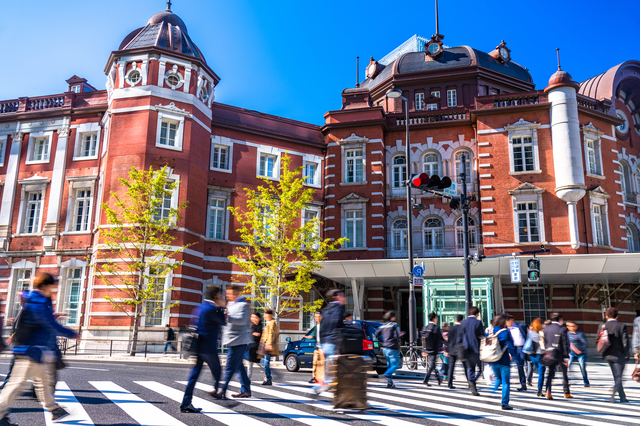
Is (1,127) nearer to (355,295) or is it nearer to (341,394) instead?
(355,295)

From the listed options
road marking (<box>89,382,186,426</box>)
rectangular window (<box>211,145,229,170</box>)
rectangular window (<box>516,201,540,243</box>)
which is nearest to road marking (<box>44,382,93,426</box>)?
road marking (<box>89,382,186,426</box>)

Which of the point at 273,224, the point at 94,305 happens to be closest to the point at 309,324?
the point at 273,224

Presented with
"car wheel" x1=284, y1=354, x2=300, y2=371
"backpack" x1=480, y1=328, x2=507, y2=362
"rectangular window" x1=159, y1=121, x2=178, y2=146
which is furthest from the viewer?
"rectangular window" x1=159, y1=121, x2=178, y2=146

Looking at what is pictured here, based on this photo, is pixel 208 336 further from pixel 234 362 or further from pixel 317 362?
pixel 317 362

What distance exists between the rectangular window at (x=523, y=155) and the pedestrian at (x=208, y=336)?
22378 mm

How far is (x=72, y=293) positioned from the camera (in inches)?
1017

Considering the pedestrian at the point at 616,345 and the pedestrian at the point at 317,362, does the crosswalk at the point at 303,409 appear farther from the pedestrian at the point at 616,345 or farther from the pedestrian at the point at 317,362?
the pedestrian at the point at 616,345

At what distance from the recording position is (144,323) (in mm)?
23578

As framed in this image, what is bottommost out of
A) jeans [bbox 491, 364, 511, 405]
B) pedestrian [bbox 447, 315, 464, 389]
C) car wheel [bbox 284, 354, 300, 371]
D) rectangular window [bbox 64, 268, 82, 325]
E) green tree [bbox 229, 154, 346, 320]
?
car wheel [bbox 284, 354, 300, 371]

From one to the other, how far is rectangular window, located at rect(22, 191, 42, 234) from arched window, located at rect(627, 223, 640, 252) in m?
32.0

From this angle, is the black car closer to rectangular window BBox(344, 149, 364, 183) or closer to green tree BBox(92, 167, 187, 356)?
green tree BBox(92, 167, 187, 356)

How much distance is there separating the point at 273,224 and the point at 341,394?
16837 mm

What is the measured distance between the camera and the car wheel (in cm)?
1592

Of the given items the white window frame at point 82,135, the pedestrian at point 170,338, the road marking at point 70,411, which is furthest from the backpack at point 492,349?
the white window frame at point 82,135
